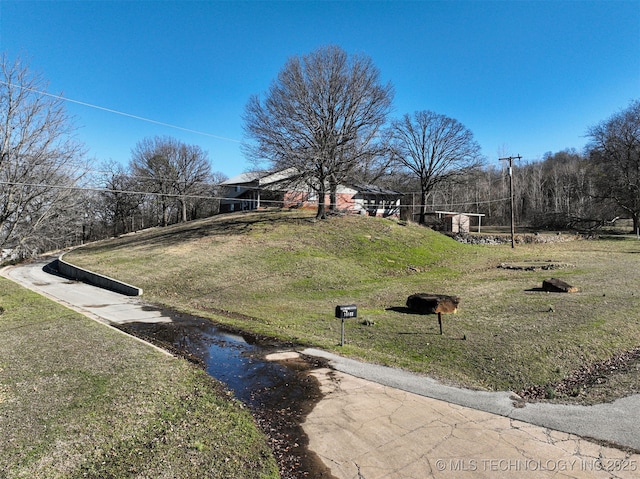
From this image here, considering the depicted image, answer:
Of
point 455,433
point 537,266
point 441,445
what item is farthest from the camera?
point 537,266

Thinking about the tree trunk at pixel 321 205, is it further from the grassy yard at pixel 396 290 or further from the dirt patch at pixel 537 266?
the dirt patch at pixel 537 266

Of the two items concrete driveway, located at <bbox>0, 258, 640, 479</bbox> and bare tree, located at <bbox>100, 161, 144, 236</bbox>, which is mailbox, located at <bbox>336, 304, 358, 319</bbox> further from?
bare tree, located at <bbox>100, 161, 144, 236</bbox>

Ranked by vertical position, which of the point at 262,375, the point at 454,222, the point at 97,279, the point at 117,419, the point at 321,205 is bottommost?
the point at 97,279

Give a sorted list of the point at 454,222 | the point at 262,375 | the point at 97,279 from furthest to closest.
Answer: the point at 454,222 < the point at 97,279 < the point at 262,375

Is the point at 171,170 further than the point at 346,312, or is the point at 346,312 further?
the point at 171,170

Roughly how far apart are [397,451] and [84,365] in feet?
19.9

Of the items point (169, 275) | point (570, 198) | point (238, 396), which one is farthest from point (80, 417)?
point (570, 198)

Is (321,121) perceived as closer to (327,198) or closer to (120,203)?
(327,198)

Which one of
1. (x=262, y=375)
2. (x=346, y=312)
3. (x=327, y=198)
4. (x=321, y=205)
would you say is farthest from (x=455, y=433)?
(x=327, y=198)

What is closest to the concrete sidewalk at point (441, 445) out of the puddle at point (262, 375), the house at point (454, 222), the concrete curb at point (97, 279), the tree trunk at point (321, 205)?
the puddle at point (262, 375)

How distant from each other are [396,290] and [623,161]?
4020 cm

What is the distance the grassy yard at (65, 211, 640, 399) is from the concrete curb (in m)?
0.87

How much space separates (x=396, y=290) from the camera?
58.8 ft

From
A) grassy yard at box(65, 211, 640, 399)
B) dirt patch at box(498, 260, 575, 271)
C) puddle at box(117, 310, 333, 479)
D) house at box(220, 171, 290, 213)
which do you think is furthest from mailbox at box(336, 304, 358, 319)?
house at box(220, 171, 290, 213)
